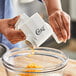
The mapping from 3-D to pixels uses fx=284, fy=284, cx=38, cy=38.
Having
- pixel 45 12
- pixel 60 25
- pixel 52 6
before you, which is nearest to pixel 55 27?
pixel 60 25

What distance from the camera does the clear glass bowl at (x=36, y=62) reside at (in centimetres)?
88

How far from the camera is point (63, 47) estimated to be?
2879mm

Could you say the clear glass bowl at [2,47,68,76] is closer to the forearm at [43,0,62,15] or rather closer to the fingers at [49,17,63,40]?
the fingers at [49,17,63,40]

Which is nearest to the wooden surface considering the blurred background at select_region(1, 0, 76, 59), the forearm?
the forearm

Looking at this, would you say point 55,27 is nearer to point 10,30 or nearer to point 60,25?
point 60,25

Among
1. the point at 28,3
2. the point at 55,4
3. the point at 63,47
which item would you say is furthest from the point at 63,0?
the point at 55,4

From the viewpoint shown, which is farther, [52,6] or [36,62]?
[52,6]

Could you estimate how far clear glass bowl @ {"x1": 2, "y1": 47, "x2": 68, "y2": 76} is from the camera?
2.87ft

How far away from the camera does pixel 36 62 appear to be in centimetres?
105

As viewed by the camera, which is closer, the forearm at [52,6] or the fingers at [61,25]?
the fingers at [61,25]

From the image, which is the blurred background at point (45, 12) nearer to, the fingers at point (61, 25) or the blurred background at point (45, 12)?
the blurred background at point (45, 12)

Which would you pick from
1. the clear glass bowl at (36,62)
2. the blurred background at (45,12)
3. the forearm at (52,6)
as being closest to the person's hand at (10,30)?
the clear glass bowl at (36,62)

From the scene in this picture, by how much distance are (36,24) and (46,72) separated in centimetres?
18

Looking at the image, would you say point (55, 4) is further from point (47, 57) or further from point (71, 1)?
point (71, 1)
